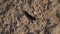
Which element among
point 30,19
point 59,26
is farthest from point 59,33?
point 30,19

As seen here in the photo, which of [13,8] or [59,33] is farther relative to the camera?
[13,8]

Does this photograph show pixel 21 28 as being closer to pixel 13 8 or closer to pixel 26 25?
pixel 26 25

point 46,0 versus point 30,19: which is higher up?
point 46,0

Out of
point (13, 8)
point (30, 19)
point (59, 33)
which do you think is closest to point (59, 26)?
point (59, 33)

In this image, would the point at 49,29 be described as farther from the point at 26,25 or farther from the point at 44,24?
the point at 26,25

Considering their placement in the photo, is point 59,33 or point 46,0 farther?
point 46,0

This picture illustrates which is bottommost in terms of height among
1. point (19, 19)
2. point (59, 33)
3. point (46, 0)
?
point (59, 33)
